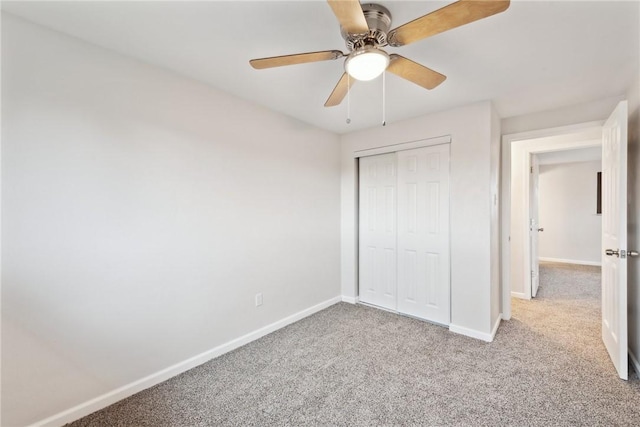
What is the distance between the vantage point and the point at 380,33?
1.37 m

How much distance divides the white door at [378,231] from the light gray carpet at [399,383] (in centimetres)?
66

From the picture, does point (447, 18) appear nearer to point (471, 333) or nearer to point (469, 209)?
point (469, 209)

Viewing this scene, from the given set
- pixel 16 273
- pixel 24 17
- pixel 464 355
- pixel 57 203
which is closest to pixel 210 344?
pixel 16 273

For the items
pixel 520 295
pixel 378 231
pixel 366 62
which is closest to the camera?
pixel 366 62

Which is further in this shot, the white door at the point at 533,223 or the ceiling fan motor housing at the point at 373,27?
the white door at the point at 533,223

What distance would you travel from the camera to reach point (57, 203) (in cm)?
159

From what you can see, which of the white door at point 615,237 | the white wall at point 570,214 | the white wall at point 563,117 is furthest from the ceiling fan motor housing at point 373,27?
the white wall at point 570,214

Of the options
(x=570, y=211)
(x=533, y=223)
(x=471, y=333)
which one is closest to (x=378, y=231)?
(x=471, y=333)

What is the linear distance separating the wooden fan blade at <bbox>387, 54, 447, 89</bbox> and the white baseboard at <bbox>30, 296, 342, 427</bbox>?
2492mm

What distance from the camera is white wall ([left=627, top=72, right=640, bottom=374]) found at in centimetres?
210

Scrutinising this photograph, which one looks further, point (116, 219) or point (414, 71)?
point (116, 219)

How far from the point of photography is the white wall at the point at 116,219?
4.89ft

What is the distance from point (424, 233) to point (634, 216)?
163 cm

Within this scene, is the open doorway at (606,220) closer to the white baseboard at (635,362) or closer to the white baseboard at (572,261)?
the white baseboard at (635,362)
